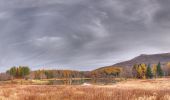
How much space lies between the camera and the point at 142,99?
1160 cm

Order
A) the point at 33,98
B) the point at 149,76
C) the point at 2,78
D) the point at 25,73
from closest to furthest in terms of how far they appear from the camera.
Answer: the point at 33,98 < the point at 149,76 < the point at 2,78 < the point at 25,73

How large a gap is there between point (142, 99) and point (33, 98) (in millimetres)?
4486

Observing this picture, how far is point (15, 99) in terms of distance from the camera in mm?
12078

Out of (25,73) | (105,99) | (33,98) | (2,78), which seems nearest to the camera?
(105,99)

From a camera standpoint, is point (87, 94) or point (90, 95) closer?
point (90, 95)

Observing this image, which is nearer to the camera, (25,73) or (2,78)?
(2,78)

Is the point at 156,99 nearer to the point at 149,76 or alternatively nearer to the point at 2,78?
the point at 149,76

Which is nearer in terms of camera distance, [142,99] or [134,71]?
[142,99]

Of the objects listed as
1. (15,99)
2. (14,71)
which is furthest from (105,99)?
(14,71)

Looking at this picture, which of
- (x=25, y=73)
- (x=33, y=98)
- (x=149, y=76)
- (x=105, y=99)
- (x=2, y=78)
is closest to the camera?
(x=105, y=99)

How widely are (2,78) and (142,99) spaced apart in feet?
575

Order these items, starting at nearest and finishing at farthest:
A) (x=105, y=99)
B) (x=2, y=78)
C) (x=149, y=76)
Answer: (x=105, y=99)
(x=149, y=76)
(x=2, y=78)

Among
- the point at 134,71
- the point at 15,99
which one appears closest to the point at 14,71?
the point at 134,71

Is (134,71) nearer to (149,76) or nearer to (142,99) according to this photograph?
(149,76)
